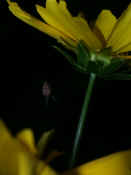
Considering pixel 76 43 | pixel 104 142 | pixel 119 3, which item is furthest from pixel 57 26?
pixel 119 3

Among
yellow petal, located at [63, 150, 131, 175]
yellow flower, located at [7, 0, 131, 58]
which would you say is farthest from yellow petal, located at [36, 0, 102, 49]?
yellow petal, located at [63, 150, 131, 175]

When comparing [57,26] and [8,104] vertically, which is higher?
[57,26]

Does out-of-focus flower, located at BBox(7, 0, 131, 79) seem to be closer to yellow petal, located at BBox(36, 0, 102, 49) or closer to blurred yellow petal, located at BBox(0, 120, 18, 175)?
yellow petal, located at BBox(36, 0, 102, 49)

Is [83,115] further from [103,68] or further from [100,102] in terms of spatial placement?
[100,102]

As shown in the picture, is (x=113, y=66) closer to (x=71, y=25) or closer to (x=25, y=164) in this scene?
(x=71, y=25)

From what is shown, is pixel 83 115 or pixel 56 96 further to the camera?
pixel 56 96

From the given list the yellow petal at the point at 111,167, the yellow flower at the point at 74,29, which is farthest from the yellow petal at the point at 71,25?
the yellow petal at the point at 111,167
